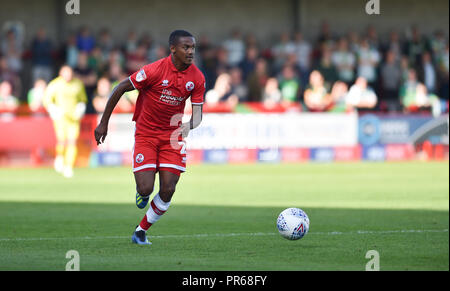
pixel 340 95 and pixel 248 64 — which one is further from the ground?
pixel 248 64

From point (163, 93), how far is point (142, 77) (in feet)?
1.04

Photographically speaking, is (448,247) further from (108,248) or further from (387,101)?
(387,101)

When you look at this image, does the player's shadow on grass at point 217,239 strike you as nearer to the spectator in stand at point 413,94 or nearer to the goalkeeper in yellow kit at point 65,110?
the goalkeeper in yellow kit at point 65,110

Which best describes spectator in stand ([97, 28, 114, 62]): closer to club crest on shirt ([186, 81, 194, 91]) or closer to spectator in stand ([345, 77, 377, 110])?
spectator in stand ([345, 77, 377, 110])

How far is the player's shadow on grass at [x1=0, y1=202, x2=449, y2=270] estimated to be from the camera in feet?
28.3

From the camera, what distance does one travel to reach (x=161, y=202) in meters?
10.2

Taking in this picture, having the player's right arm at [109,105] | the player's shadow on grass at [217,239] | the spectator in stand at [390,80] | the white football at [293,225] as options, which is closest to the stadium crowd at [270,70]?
the spectator in stand at [390,80]

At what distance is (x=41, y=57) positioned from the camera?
87.5ft

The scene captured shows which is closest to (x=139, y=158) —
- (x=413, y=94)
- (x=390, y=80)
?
(x=413, y=94)

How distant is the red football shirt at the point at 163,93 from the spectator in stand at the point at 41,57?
1695 centimetres

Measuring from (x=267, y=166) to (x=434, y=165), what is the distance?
4302 mm

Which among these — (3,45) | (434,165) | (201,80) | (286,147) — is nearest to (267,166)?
(286,147)

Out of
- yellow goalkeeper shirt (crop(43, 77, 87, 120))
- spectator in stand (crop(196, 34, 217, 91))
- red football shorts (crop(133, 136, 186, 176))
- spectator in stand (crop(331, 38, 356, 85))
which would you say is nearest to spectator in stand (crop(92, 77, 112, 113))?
yellow goalkeeper shirt (crop(43, 77, 87, 120))

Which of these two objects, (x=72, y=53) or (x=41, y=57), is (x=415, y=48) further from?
(x=41, y=57)
